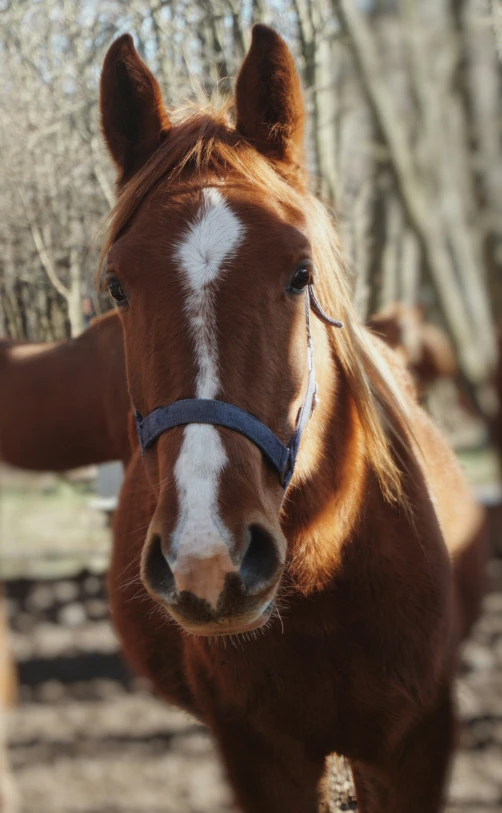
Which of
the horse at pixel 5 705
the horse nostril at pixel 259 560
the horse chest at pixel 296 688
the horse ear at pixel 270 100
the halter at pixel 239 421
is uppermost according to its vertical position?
the horse ear at pixel 270 100

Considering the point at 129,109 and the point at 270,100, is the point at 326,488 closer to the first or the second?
the point at 270,100

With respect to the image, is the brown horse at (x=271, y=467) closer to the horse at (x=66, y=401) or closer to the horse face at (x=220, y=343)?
the horse face at (x=220, y=343)

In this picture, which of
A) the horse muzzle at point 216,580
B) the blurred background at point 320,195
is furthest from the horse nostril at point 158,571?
the blurred background at point 320,195

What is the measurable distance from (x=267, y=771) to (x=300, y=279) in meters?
1.16

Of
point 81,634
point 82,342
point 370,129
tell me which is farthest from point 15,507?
point 370,129

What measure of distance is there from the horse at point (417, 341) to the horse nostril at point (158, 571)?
1.79 meters

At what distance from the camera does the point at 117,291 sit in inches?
60.1

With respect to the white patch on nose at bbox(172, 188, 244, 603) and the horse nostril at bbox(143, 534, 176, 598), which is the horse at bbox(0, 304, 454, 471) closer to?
the white patch on nose at bbox(172, 188, 244, 603)

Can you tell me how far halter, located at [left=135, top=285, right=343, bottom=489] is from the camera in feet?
4.06

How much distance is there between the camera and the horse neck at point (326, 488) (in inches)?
61.6

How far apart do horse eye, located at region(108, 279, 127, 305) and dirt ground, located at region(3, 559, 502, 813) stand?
1.74 metres

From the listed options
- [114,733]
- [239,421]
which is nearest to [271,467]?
[239,421]

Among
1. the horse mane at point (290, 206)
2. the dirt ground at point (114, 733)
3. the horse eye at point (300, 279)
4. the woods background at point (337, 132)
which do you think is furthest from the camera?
the dirt ground at point (114, 733)

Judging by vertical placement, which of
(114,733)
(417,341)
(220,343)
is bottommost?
(114,733)
